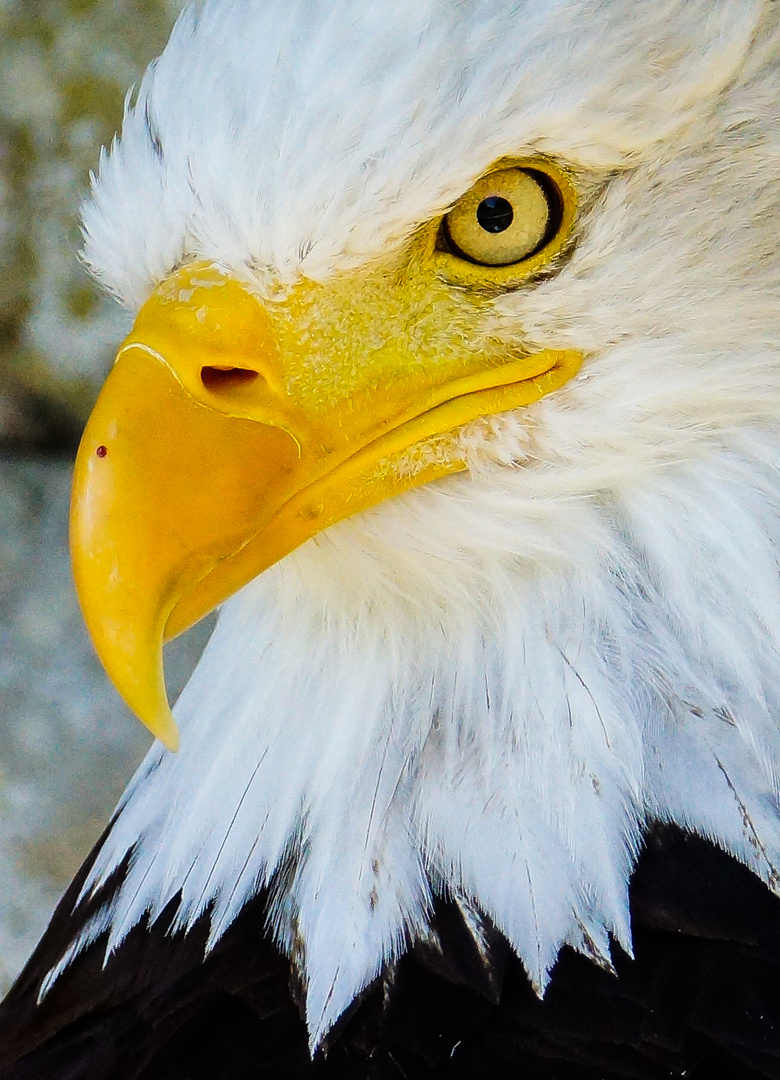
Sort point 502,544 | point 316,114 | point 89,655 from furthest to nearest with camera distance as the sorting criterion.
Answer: point 89,655 → point 502,544 → point 316,114

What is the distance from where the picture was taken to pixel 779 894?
4.03 ft

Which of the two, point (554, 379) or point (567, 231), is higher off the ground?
point (567, 231)

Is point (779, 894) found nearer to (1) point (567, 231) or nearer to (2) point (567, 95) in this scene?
(1) point (567, 231)

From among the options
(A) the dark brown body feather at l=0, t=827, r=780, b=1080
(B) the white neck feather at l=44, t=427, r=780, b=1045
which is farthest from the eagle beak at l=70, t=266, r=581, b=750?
(A) the dark brown body feather at l=0, t=827, r=780, b=1080

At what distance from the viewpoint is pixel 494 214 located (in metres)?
1.20

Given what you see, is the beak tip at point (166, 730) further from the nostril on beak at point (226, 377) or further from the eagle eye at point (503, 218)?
the eagle eye at point (503, 218)

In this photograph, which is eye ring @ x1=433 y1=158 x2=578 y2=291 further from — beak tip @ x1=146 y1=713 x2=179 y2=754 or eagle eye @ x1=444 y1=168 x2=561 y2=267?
beak tip @ x1=146 y1=713 x2=179 y2=754

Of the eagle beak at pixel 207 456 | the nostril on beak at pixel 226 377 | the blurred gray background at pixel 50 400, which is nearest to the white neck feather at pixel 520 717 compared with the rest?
the eagle beak at pixel 207 456

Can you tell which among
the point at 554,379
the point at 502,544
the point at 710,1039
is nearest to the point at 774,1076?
the point at 710,1039

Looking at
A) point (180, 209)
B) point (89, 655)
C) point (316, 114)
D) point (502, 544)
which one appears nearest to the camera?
point (316, 114)

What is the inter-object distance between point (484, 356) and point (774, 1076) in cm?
72

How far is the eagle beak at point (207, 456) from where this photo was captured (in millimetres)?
1127

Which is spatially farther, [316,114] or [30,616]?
[30,616]

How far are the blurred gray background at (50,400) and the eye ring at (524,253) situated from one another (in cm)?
199
